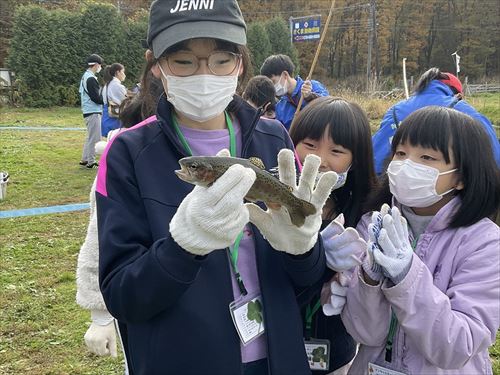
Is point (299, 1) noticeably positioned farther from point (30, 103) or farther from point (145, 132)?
point (145, 132)

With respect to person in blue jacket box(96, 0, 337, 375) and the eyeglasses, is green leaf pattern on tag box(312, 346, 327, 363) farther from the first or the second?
the eyeglasses

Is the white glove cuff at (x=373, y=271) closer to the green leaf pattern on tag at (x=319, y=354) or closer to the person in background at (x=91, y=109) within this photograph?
the green leaf pattern on tag at (x=319, y=354)

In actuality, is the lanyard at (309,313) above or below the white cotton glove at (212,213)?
below

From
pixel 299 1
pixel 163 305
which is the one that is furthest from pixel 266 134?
pixel 299 1

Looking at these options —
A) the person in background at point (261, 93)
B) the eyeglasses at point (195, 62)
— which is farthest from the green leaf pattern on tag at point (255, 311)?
the person in background at point (261, 93)

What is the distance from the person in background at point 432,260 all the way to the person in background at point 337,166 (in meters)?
0.14

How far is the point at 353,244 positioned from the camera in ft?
6.28

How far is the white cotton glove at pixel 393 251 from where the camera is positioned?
1.74m

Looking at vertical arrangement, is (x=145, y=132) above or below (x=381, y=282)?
above

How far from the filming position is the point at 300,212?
1.62m

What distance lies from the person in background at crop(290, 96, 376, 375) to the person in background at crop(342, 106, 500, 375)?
0.14m

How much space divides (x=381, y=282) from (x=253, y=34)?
34.3 meters

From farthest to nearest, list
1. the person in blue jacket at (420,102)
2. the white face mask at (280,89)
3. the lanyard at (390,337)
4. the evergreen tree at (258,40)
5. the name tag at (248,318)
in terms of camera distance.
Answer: the evergreen tree at (258,40) < the white face mask at (280,89) < the person in blue jacket at (420,102) < the lanyard at (390,337) < the name tag at (248,318)

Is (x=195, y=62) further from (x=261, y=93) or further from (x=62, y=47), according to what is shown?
(x=62, y=47)
